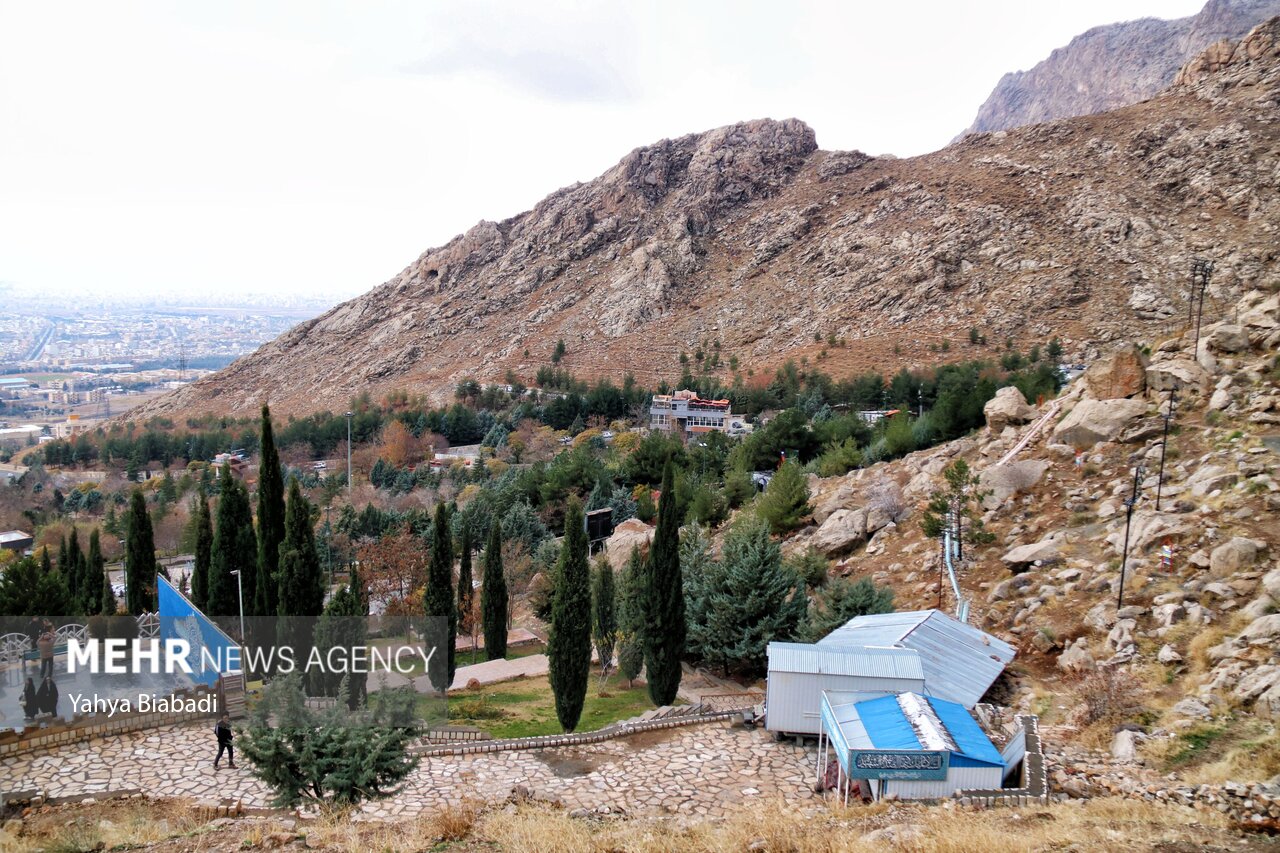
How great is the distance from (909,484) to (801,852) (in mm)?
15146

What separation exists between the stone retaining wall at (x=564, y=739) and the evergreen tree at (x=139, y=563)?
1138 cm

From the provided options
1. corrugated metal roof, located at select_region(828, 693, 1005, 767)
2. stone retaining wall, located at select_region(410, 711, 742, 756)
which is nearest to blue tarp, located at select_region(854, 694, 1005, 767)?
corrugated metal roof, located at select_region(828, 693, 1005, 767)

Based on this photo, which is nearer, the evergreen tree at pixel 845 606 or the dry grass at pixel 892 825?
the dry grass at pixel 892 825

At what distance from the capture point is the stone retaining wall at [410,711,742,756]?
408 inches

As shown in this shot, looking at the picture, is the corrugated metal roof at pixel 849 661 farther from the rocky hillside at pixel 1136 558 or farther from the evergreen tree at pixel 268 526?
the evergreen tree at pixel 268 526

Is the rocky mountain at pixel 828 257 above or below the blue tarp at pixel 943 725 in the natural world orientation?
above

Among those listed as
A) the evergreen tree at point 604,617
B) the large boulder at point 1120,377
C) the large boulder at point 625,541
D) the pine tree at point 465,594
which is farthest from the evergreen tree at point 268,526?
the large boulder at point 1120,377

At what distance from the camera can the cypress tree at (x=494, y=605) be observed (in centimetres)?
1755

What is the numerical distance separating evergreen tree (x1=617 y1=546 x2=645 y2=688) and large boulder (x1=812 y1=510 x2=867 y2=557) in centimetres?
447

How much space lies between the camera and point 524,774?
386 inches

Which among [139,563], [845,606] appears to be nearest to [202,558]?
[139,563]

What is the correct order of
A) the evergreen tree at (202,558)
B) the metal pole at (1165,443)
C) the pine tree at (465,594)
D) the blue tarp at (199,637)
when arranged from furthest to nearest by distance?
the pine tree at (465,594) < the evergreen tree at (202,558) < the metal pole at (1165,443) < the blue tarp at (199,637)

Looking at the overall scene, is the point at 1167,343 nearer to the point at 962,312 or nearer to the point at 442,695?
the point at 442,695

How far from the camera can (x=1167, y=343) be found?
61.1 feet
